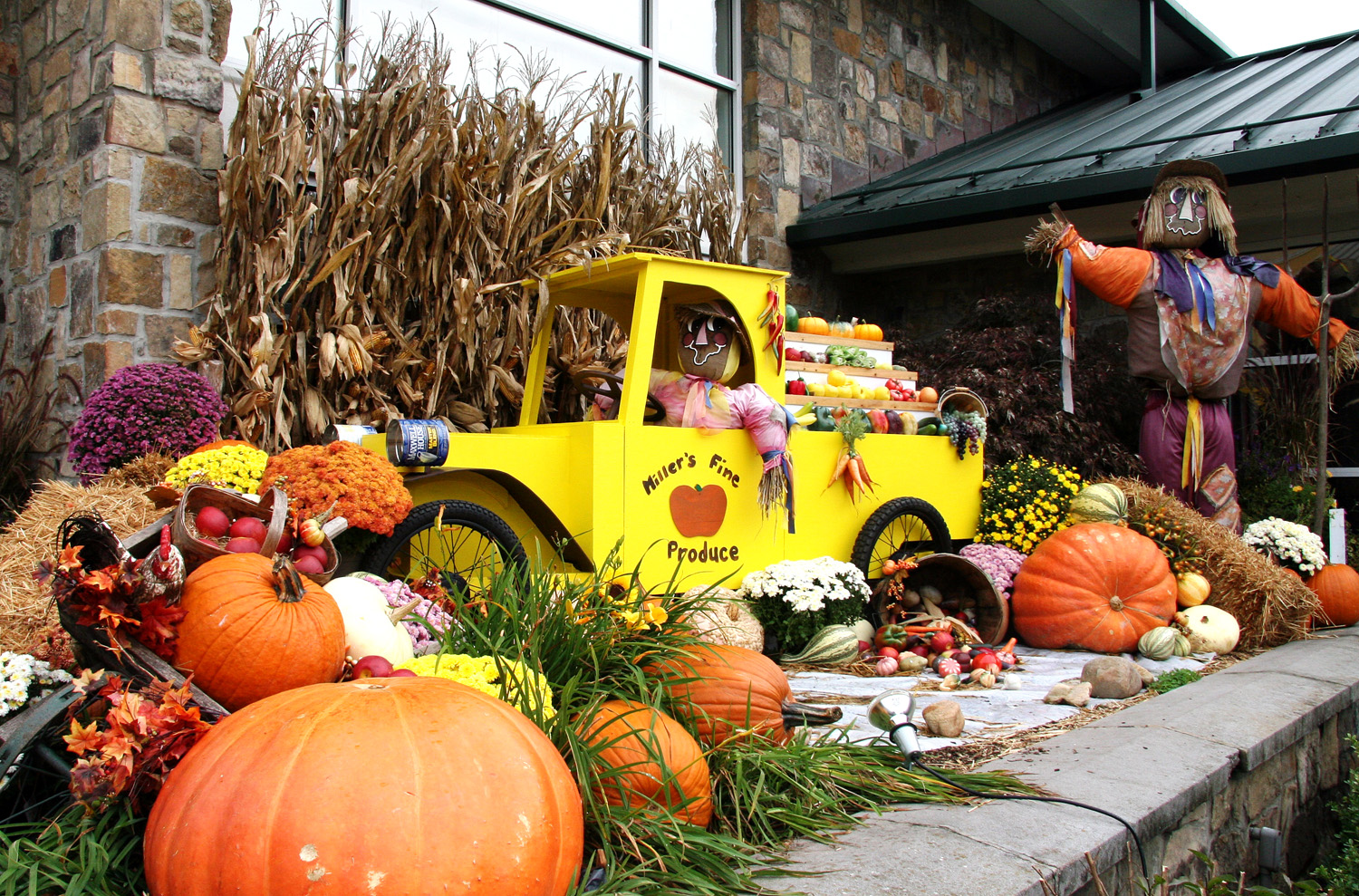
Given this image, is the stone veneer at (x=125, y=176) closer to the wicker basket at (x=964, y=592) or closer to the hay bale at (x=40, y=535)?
the hay bale at (x=40, y=535)

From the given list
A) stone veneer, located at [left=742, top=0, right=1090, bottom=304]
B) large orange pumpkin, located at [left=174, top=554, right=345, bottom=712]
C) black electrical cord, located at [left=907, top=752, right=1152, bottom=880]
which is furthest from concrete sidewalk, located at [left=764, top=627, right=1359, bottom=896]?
stone veneer, located at [left=742, top=0, right=1090, bottom=304]

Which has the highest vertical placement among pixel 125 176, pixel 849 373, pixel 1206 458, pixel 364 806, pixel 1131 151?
pixel 1131 151

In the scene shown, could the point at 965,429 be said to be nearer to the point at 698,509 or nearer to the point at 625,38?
the point at 698,509

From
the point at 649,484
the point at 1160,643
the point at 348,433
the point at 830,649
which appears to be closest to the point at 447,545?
the point at 348,433

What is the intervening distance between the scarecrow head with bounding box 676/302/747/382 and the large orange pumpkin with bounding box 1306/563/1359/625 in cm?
350

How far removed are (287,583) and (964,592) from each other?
11.8ft

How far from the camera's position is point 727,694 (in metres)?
2.66

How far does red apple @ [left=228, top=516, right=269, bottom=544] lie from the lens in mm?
2668

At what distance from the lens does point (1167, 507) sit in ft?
17.4

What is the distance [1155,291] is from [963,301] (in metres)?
2.88

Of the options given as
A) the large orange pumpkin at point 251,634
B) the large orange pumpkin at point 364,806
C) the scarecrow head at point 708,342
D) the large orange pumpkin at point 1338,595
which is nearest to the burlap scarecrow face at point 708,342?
the scarecrow head at point 708,342

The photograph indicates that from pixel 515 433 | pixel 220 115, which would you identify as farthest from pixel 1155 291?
pixel 220 115

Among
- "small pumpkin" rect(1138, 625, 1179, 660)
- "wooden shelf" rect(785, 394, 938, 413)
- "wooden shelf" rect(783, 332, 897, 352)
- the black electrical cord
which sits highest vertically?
"wooden shelf" rect(783, 332, 897, 352)

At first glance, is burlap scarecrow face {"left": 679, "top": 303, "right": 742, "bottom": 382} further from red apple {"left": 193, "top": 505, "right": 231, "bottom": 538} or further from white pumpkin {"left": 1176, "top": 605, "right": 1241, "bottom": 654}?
white pumpkin {"left": 1176, "top": 605, "right": 1241, "bottom": 654}
